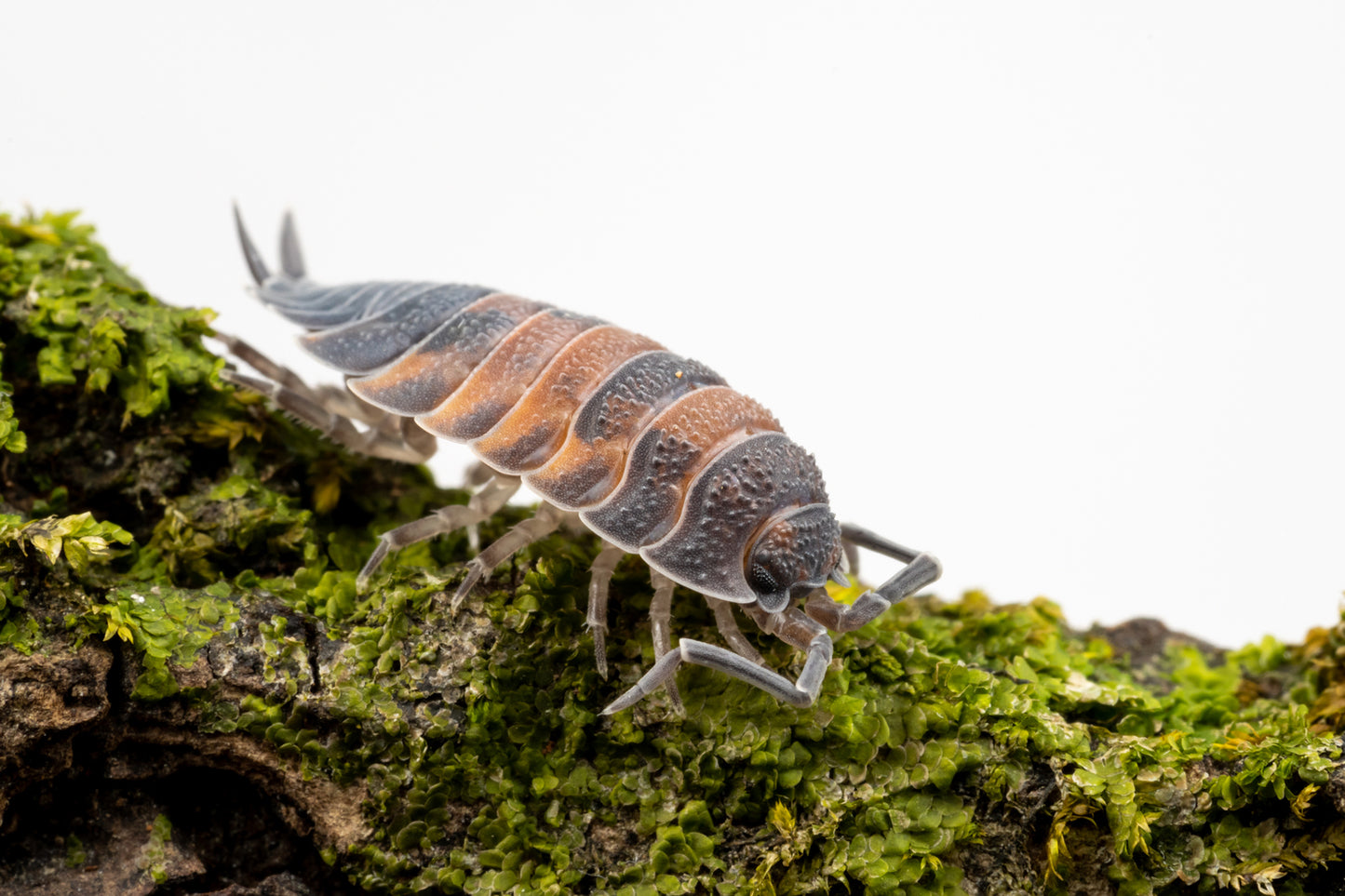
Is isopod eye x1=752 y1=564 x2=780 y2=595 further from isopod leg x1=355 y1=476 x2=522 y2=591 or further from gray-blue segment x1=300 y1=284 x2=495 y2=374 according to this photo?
gray-blue segment x1=300 y1=284 x2=495 y2=374

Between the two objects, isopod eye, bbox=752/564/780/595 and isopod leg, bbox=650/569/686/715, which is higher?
isopod eye, bbox=752/564/780/595

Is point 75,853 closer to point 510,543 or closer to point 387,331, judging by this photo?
point 510,543

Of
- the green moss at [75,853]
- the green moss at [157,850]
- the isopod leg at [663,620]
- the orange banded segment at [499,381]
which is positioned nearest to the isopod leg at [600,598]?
the isopod leg at [663,620]

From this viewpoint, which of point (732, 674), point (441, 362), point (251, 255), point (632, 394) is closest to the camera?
point (732, 674)

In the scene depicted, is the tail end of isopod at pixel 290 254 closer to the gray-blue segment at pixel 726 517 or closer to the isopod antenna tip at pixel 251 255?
the isopod antenna tip at pixel 251 255

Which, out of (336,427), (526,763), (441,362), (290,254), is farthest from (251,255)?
(526,763)

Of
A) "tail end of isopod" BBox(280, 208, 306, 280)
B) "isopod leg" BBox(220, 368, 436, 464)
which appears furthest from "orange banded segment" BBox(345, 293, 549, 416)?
"tail end of isopod" BBox(280, 208, 306, 280)
